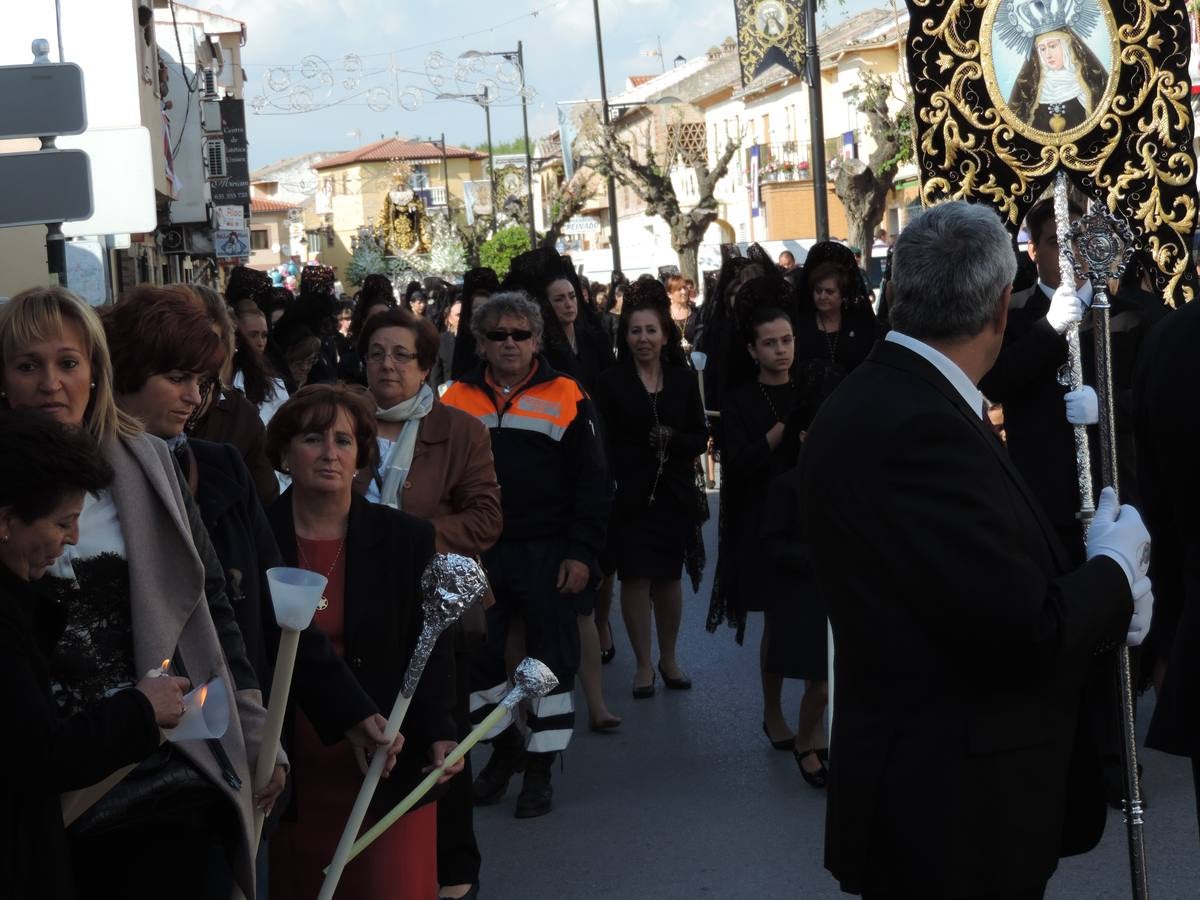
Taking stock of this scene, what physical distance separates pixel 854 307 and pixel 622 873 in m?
3.46

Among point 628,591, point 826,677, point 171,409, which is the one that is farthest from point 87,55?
point 171,409

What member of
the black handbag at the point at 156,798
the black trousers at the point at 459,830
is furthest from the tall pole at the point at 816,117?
the black handbag at the point at 156,798

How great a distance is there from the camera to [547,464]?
7203 mm

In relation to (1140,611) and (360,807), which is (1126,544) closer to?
(1140,611)

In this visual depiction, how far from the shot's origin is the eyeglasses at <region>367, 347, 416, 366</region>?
6145 millimetres

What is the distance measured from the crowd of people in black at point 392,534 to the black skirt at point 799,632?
0.4 inches

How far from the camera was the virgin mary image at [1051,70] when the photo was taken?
7344 mm

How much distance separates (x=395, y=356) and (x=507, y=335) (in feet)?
3.49

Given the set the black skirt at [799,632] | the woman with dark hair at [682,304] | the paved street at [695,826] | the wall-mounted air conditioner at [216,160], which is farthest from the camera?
the wall-mounted air conditioner at [216,160]

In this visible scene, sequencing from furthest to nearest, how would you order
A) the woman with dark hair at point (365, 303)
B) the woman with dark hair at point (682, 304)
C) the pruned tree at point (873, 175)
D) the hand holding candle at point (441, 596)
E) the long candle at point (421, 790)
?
the pruned tree at point (873, 175) < the woman with dark hair at point (682, 304) < the woman with dark hair at point (365, 303) < the hand holding candle at point (441, 596) < the long candle at point (421, 790)

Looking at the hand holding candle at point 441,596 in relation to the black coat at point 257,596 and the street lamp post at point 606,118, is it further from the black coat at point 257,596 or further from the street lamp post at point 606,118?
the street lamp post at point 606,118

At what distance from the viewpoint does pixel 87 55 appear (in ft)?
78.0

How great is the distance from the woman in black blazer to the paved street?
1.56m

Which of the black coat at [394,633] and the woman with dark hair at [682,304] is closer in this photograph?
the black coat at [394,633]
